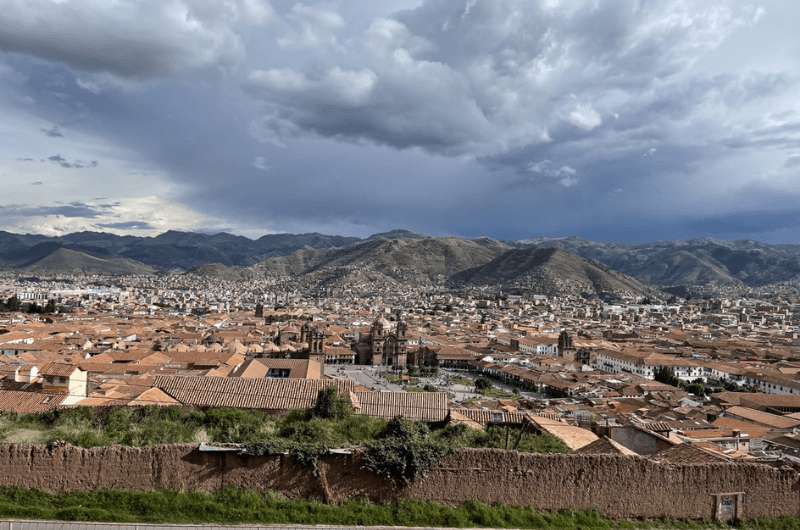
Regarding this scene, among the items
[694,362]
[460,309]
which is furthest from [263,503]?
[460,309]

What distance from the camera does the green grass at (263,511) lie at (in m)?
9.51

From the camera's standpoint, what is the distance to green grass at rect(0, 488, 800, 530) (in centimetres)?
951

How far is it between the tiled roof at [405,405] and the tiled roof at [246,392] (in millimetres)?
804

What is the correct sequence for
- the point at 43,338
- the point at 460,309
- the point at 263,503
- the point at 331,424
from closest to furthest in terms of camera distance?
1. the point at 263,503
2. the point at 331,424
3. the point at 43,338
4. the point at 460,309

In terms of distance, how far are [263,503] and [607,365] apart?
210 ft

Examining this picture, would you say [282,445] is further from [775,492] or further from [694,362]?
[694,362]

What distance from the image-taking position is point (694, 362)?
209ft

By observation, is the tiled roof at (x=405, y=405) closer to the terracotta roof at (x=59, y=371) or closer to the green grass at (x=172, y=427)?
the green grass at (x=172, y=427)

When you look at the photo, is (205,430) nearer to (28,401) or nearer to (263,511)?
(263,511)

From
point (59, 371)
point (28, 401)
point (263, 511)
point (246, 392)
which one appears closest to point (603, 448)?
point (263, 511)

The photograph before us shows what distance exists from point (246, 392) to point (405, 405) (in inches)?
177

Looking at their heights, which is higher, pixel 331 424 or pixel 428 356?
pixel 331 424

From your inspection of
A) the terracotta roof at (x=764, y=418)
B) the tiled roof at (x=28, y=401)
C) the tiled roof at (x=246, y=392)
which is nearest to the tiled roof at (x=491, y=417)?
the tiled roof at (x=246, y=392)

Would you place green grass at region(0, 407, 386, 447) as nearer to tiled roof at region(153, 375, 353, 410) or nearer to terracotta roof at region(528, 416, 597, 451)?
tiled roof at region(153, 375, 353, 410)
